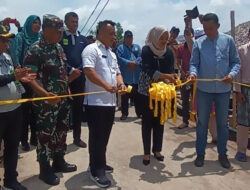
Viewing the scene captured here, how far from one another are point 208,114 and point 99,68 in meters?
1.78

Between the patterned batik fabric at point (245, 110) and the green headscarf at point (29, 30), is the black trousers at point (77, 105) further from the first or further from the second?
the patterned batik fabric at point (245, 110)

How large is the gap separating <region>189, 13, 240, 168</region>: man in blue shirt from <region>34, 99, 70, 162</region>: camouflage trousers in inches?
67.5

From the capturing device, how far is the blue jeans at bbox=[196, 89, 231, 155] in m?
4.62

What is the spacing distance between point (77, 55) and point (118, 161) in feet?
5.54

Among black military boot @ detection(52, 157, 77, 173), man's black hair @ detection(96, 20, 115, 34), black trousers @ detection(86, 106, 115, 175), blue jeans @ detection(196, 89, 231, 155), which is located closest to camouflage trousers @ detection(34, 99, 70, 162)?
black military boot @ detection(52, 157, 77, 173)

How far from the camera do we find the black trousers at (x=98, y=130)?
3848 millimetres

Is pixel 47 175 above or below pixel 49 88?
below

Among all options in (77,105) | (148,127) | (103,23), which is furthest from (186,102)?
(103,23)

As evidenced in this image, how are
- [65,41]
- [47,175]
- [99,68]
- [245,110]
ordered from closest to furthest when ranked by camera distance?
[99,68]
[47,175]
[245,110]
[65,41]

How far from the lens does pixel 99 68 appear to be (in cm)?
382

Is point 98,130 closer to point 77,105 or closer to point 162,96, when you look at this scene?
point 162,96

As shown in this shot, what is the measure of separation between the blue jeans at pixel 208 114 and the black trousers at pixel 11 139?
2402mm

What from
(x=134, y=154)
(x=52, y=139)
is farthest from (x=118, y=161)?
(x=52, y=139)

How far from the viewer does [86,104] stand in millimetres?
3887
